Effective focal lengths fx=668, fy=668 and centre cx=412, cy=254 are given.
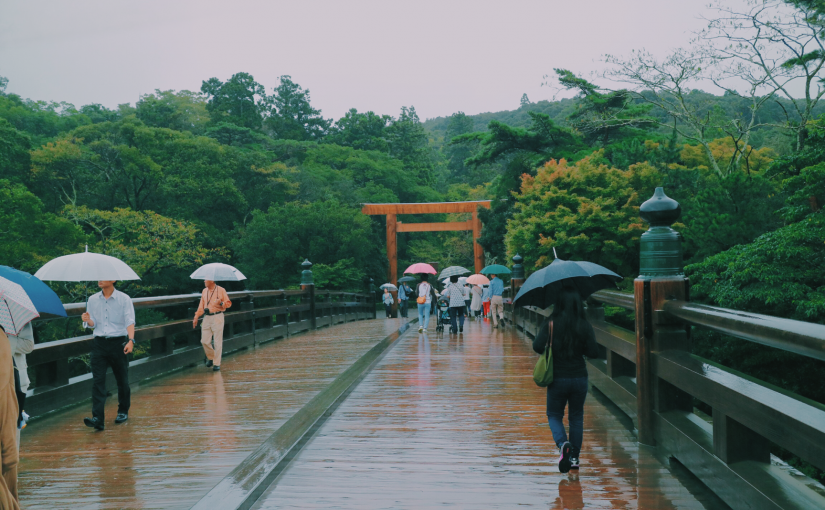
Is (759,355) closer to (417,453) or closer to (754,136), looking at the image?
(417,453)

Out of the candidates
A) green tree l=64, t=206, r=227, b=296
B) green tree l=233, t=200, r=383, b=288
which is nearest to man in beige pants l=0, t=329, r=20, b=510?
green tree l=64, t=206, r=227, b=296

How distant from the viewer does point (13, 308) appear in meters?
2.34

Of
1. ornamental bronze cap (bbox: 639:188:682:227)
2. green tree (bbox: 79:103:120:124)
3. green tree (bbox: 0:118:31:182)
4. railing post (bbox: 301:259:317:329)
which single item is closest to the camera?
ornamental bronze cap (bbox: 639:188:682:227)

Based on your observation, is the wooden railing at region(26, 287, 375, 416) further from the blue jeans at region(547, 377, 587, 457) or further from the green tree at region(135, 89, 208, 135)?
the green tree at region(135, 89, 208, 135)

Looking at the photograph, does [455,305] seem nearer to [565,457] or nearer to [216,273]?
[216,273]

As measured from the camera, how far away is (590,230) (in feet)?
68.2

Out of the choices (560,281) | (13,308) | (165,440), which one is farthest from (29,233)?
(13,308)

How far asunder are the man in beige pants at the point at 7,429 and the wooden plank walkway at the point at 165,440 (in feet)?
3.95

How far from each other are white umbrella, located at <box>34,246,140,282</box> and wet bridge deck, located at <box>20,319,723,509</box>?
1.16 meters

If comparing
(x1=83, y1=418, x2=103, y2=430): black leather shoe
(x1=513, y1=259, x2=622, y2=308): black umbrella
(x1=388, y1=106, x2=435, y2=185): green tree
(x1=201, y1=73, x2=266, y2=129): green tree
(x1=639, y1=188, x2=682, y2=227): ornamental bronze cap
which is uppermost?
(x1=201, y1=73, x2=266, y2=129): green tree

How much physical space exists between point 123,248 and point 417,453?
25585 millimetres

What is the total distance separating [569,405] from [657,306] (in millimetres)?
776

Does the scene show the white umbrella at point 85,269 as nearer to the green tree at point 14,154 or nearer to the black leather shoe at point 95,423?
the black leather shoe at point 95,423

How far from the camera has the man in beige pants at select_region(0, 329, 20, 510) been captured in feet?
6.95
